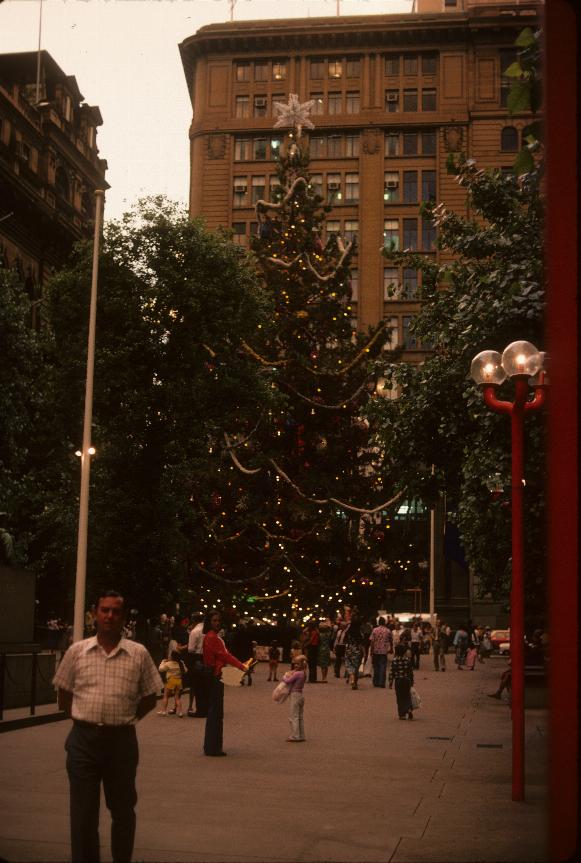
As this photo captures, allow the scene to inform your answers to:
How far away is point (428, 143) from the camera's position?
254ft

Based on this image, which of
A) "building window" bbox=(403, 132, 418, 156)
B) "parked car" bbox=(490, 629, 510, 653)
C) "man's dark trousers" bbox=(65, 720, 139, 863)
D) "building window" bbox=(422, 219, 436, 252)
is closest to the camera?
"man's dark trousers" bbox=(65, 720, 139, 863)

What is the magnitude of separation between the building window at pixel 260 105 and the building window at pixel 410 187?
10.1 m

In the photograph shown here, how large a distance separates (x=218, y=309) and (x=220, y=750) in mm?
23084

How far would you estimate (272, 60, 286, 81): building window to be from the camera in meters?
78.8

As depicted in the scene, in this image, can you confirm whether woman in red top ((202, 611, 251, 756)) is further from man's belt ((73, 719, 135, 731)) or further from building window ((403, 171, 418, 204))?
building window ((403, 171, 418, 204))

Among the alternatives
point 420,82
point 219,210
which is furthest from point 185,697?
point 420,82

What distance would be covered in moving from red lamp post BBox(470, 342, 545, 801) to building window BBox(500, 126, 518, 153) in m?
66.0

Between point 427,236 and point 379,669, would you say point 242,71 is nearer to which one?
point 427,236

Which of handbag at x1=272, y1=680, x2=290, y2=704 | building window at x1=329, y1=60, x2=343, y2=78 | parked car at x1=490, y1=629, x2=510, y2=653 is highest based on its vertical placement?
building window at x1=329, y1=60, x2=343, y2=78

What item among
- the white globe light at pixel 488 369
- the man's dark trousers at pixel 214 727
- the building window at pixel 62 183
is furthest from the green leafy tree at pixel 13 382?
the building window at pixel 62 183

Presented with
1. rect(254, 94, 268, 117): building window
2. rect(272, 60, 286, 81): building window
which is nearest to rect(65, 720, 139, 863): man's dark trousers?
rect(254, 94, 268, 117): building window

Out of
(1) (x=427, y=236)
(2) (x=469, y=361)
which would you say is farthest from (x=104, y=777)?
(1) (x=427, y=236)

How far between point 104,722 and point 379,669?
1010 inches

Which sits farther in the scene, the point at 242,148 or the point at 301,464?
the point at 242,148
